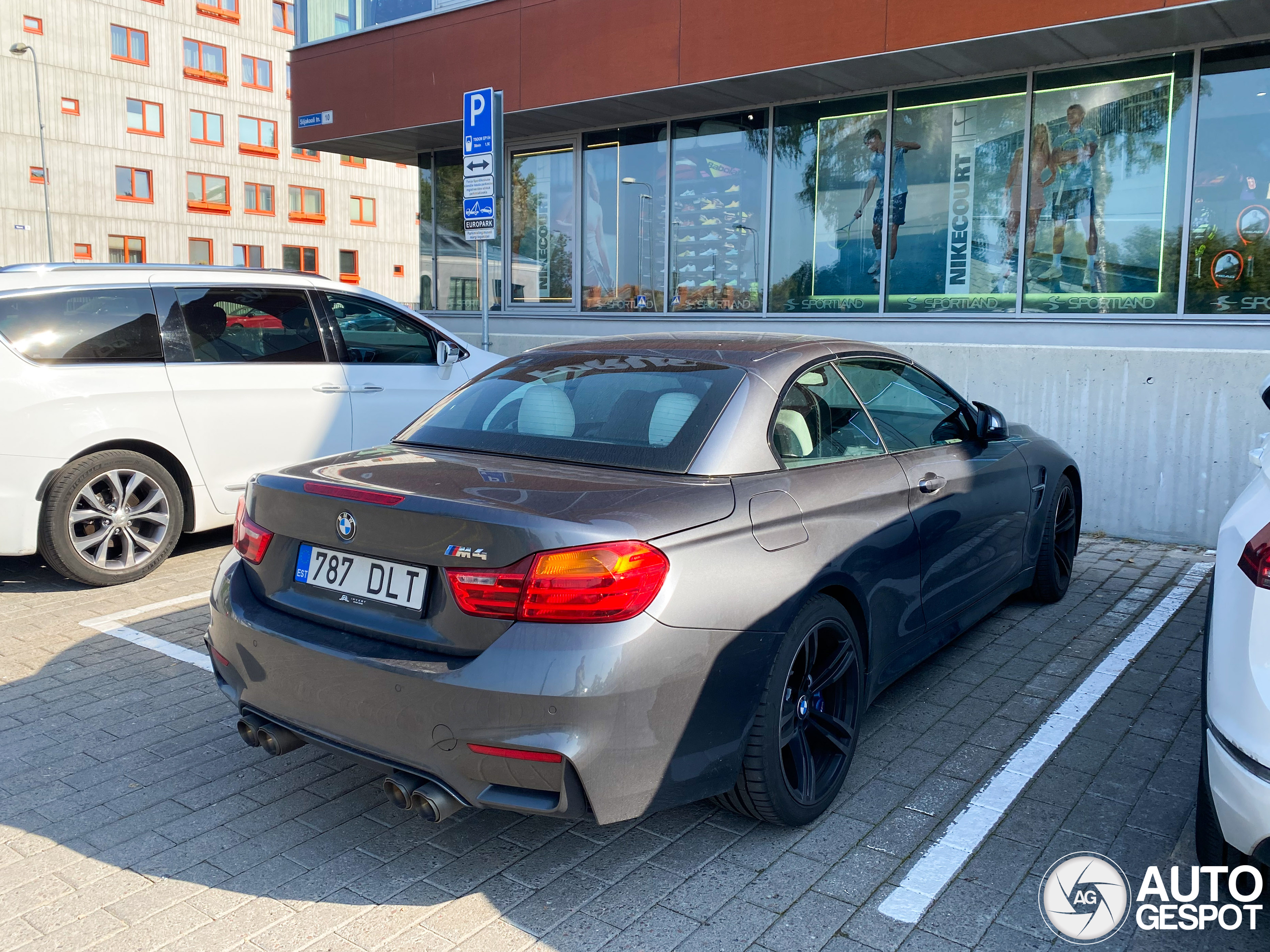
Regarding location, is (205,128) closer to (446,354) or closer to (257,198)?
(257,198)

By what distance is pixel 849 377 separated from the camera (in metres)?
4.00

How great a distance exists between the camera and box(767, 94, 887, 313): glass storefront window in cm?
981

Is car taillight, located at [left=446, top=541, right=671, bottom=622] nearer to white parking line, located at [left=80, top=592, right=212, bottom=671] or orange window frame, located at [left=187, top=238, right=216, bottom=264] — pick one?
white parking line, located at [left=80, top=592, right=212, bottom=671]

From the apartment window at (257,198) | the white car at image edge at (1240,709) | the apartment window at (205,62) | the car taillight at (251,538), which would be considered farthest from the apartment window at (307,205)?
the white car at image edge at (1240,709)

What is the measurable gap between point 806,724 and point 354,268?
52908 mm

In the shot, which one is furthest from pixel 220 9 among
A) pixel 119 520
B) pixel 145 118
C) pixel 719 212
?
pixel 119 520

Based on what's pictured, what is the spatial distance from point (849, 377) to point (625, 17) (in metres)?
7.26

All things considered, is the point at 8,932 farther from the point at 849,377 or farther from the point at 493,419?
the point at 849,377

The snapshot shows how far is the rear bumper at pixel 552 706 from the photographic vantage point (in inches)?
102

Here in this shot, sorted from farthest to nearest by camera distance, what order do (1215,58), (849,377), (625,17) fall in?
(625,17) → (1215,58) → (849,377)

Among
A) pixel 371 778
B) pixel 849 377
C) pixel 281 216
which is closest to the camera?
pixel 371 778

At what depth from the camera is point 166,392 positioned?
6238mm

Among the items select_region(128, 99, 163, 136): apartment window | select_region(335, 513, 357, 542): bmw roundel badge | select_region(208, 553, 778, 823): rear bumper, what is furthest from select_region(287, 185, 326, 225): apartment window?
select_region(208, 553, 778, 823): rear bumper

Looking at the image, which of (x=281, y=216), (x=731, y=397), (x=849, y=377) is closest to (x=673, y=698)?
(x=731, y=397)
